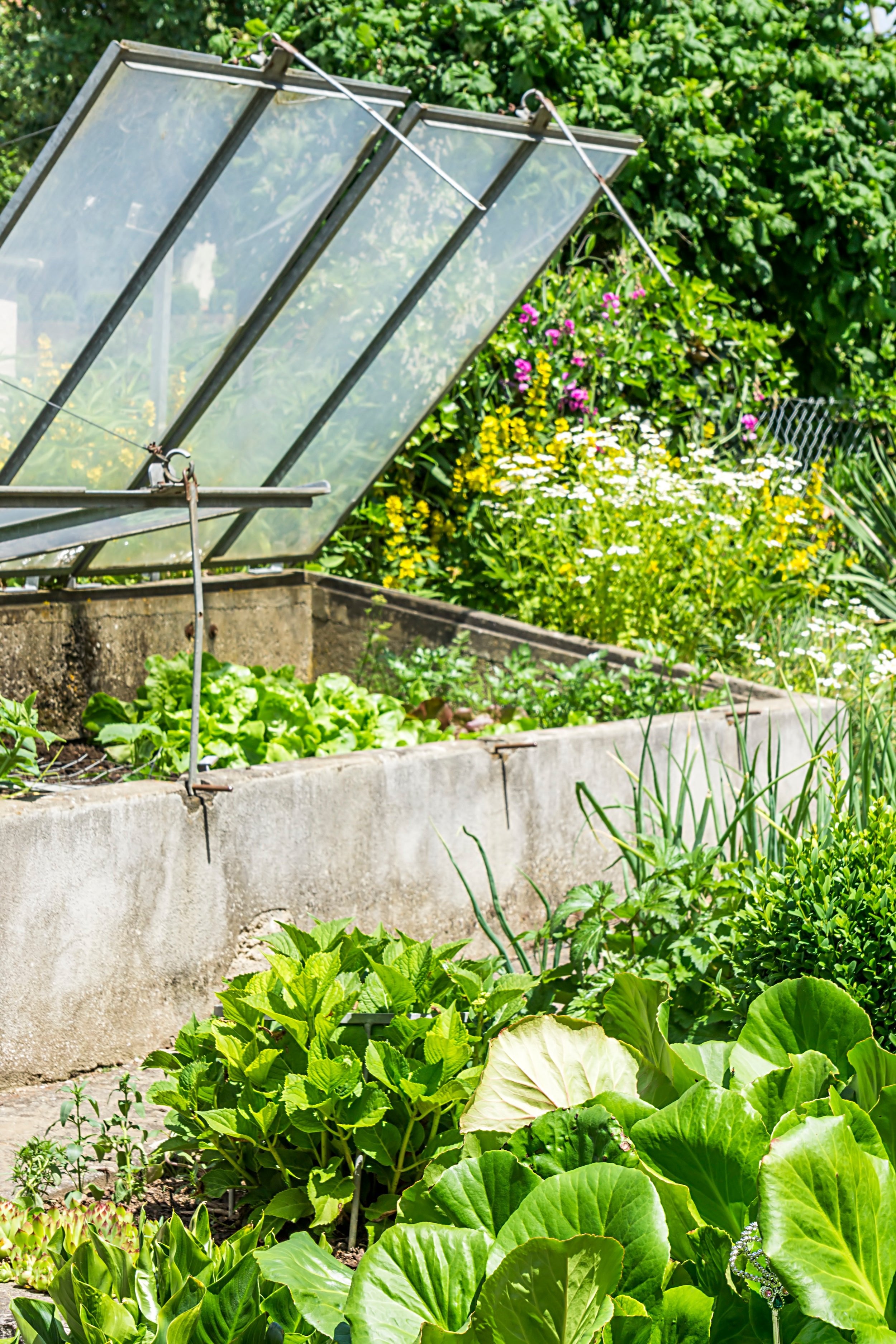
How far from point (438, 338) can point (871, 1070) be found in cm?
381

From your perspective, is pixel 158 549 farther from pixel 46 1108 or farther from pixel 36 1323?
pixel 36 1323

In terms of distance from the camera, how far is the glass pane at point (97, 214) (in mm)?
2988

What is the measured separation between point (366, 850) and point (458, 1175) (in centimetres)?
192

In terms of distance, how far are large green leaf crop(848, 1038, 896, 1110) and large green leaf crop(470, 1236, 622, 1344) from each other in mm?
396

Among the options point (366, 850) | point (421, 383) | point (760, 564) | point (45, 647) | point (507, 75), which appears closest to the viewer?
point (366, 850)

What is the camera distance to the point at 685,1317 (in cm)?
101

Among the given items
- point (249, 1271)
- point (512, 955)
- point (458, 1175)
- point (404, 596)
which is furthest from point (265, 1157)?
point (404, 596)

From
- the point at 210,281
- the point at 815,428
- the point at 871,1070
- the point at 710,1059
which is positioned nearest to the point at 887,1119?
the point at 871,1070

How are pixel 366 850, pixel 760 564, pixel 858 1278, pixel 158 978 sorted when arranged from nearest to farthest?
1. pixel 858 1278
2. pixel 158 978
3. pixel 366 850
4. pixel 760 564

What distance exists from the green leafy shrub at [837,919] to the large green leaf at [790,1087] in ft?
1.50

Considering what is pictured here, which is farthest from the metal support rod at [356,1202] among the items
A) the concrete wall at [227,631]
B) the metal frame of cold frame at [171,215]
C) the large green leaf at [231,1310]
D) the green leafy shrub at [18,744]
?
the concrete wall at [227,631]

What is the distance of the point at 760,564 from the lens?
5602mm

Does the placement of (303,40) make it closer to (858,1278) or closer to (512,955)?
(512,955)

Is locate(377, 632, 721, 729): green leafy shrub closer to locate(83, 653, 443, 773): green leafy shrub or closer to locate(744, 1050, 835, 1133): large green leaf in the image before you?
locate(83, 653, 443, 773): green leafy shrub
